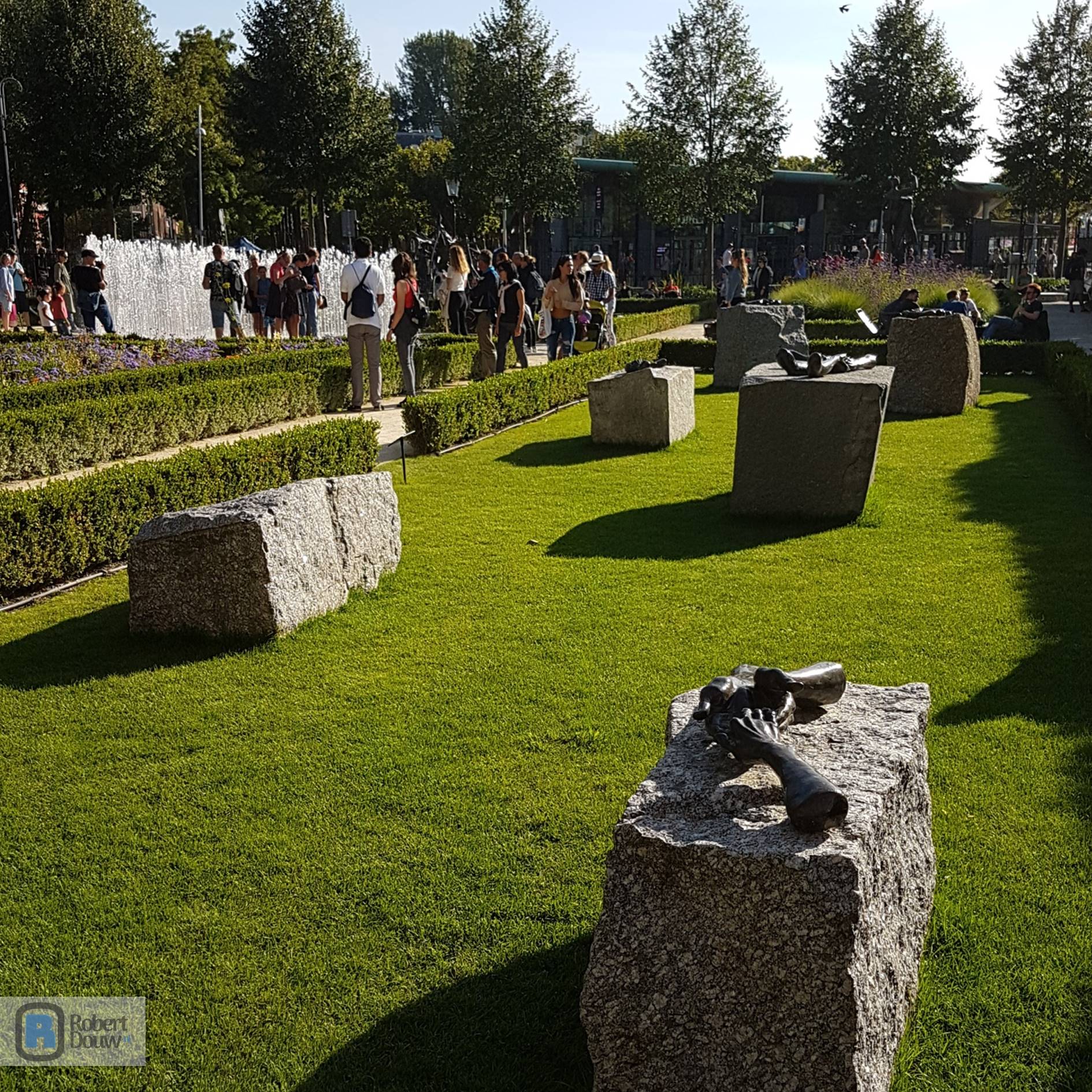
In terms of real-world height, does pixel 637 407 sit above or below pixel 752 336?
below

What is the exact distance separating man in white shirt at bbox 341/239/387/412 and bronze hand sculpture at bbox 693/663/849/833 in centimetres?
1022

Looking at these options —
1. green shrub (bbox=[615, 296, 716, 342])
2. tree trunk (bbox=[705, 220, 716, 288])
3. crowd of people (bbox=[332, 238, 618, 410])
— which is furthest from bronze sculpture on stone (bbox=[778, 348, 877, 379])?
tree trunk (bbox=[705, 220, 716, 288])

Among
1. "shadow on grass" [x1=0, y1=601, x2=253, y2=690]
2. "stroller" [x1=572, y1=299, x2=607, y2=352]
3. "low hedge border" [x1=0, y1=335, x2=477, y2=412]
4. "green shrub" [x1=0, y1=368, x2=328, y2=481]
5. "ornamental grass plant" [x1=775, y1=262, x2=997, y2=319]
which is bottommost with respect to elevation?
"shadow on grass" [x1=0, y1=601, x2=253, y2=690]

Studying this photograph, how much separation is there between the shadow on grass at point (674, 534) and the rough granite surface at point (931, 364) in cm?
590

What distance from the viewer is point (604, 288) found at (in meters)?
20.4

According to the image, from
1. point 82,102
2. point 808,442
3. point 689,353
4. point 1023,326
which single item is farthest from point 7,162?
point 808,442

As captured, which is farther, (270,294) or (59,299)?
(59,299)

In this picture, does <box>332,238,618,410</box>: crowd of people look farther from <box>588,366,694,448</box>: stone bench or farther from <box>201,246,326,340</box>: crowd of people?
<box>588,366,694,448</box>: stone bench

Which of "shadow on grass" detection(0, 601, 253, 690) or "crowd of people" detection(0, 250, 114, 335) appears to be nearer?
"shadow on grass" detection(0, 601, 253, 690)

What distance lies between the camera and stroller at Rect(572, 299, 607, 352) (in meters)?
19.6

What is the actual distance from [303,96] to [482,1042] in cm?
3796

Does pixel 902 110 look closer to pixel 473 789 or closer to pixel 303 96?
pixel 303 96

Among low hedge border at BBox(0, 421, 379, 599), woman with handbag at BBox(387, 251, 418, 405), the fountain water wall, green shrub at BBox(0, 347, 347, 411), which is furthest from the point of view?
the fountain water wall

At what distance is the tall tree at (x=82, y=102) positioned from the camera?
3259 centimetres
